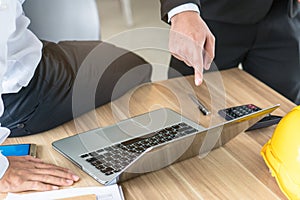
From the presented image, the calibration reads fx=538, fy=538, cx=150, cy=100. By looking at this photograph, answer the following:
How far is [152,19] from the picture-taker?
3533mm

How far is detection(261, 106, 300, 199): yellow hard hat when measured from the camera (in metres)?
0.97

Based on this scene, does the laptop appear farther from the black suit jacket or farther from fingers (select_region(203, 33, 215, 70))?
the black suit jacket

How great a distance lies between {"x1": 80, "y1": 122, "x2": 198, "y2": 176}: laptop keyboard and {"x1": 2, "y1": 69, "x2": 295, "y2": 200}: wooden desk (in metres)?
0.04

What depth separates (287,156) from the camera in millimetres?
997

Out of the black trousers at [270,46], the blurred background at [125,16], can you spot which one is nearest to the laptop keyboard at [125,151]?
the black trousers at [270,46]

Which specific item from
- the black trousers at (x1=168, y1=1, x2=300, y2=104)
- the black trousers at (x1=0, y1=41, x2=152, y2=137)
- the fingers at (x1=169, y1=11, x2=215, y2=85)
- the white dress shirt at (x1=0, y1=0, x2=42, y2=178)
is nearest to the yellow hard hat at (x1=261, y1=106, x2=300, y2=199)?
the fingers at (x1=169, y1=11, x2=215, y2=85)

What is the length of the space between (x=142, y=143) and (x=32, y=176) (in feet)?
0.76

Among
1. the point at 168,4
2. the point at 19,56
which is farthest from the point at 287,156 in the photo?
the point at 19,56

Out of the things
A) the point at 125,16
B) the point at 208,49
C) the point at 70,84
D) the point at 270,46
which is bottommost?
the point at 125,16

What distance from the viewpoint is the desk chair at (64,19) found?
5.09ft

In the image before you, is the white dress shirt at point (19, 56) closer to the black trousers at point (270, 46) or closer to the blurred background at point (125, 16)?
the black trousers at point (270, 46)

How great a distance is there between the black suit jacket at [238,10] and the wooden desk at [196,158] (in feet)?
1.02

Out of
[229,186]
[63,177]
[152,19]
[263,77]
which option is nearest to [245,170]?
[229,186]

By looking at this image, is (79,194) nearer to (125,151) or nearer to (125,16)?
(125,151)
